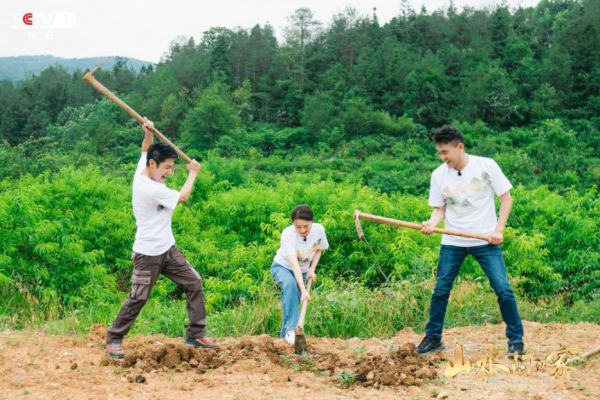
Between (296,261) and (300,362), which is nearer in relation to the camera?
(300,362)

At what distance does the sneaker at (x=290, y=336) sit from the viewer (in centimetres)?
542

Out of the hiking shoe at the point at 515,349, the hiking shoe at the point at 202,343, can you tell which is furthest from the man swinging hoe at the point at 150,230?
the hiking shoe at the point at 515,349

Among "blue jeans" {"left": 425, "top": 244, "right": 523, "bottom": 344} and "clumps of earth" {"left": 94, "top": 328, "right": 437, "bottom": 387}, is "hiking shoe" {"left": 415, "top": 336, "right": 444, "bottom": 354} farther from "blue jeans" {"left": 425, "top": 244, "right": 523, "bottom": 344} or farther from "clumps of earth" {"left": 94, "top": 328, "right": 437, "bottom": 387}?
"clumps of earth" {"left": 94, "top": 328, "right": 437, "bottom": 387}

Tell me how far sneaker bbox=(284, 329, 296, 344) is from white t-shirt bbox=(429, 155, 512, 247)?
1.48 meters

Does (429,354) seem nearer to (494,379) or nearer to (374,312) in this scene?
(494,379)

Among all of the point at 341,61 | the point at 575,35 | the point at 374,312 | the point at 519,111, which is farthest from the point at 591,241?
the point at 341,61

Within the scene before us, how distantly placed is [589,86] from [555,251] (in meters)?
38.0

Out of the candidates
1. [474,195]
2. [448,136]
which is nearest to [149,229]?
[448,136]

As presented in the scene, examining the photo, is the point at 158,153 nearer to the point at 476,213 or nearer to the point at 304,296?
the point at 304,296

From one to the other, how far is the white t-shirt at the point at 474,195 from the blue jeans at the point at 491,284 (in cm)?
8

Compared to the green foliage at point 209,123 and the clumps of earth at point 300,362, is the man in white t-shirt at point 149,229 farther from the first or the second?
the green foliage at point 209,123

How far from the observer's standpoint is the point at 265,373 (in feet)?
15.3

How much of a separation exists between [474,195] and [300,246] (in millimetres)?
1523

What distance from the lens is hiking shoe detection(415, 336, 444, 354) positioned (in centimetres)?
527
